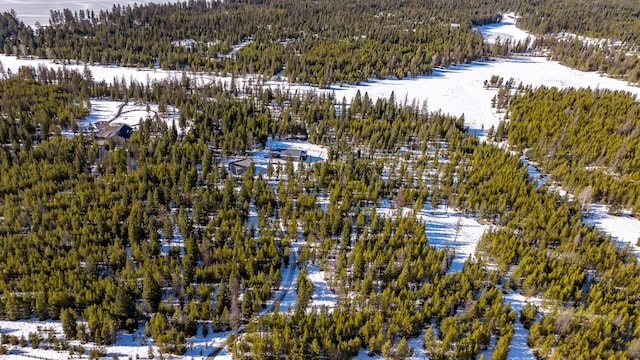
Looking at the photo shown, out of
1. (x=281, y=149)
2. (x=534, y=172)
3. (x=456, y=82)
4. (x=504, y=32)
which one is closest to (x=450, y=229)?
(x=534, y=172)

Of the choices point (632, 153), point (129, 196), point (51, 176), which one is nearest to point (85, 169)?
point (51, 176)

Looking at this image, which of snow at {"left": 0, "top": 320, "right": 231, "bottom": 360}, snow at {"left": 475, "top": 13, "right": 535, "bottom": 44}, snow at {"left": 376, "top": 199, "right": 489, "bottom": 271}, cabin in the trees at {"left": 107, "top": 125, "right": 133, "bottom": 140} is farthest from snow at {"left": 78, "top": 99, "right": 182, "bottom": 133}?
snow at {"left": 475, "top": 13, "right": 535, "bottom": 44}

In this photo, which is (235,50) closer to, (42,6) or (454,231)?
(454,231)

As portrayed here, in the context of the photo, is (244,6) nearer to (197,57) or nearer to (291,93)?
(197,57)

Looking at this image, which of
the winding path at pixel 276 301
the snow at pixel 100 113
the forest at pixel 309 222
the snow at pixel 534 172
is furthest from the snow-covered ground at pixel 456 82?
the winding path at pixel 276 301

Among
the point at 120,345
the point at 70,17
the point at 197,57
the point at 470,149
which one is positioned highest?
the point at 70,17

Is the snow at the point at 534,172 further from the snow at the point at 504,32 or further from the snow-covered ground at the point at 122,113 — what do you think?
the snow at the point at 504,32

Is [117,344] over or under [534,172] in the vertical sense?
under
